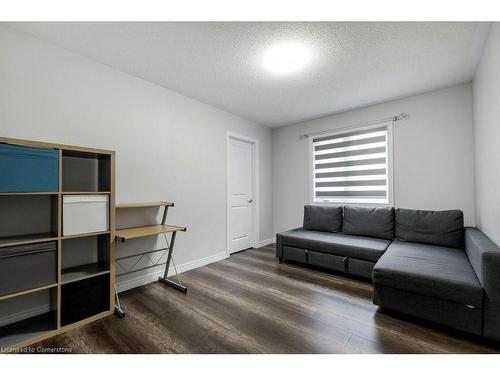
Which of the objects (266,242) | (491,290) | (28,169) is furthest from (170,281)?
(491,290)

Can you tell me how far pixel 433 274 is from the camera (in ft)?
5.98

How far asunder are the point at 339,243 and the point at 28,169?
3221mm

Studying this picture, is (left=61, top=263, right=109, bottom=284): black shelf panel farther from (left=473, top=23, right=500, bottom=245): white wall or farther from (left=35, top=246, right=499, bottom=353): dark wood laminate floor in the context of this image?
(left=473, top=23, right=500, bottom=245): white wall

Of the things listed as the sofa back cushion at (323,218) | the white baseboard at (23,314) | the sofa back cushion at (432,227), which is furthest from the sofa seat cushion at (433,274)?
the white baseboard at (23,314)

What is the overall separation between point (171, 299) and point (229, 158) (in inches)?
91.0

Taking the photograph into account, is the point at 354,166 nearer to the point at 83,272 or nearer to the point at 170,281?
the point at 170,281

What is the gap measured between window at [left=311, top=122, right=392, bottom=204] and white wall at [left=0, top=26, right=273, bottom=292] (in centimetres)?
156

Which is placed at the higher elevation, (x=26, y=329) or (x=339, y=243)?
(x=339, y=243)

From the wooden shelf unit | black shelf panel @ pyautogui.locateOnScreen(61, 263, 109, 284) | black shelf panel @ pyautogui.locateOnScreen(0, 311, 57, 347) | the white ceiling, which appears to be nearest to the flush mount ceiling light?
the white ceiling

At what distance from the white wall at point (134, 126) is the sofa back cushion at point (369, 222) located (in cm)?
200

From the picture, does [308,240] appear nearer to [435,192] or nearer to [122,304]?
[435,192]

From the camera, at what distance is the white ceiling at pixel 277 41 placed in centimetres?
181

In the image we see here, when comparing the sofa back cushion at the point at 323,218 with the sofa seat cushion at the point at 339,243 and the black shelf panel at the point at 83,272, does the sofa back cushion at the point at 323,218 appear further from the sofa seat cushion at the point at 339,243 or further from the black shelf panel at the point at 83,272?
the black shelf panel at the point at 83,272
